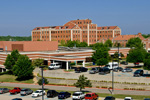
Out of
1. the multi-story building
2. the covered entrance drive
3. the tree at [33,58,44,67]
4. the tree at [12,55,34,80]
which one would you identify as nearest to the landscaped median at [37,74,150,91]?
the tree at [12,55,34,80]

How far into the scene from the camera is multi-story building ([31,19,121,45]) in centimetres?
15262

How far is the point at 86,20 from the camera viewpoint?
6604 inches

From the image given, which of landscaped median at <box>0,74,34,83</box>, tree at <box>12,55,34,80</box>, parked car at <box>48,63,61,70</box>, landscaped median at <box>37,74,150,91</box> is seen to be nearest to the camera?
landscaped median at <box>37,74,150,91</box>

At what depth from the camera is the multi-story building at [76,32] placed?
501 feet

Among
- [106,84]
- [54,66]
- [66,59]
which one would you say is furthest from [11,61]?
[106,84]

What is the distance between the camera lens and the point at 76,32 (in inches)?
6043

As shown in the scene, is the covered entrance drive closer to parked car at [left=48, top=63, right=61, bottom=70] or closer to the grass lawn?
parked car at [left=48, top=63, right=61, bottom=70]

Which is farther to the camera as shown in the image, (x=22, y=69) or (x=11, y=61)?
(x=11, y=61)

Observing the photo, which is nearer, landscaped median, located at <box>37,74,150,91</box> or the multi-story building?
landscaped median, located at <box>37,74,150,91</box>

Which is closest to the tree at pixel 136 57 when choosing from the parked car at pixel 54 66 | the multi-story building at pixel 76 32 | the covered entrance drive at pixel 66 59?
the covered entrance drive at pixel 66 59

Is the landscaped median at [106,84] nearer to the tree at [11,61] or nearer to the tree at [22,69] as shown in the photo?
the tree at [22,69]

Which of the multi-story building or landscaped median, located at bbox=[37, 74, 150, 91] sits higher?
the multi-story building

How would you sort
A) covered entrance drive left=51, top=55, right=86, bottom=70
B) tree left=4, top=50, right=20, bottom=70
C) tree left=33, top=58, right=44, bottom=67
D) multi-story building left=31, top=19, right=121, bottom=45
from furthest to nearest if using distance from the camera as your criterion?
1. multi-story building left=31, top=19, right=121, bottom=45
2. tree left=33, top=58, right=44, bottom=67
3. covered entrance drive left=51, top=55, right=86, bottom=70
4. tree left=4, top=50, right=20, bottom=70

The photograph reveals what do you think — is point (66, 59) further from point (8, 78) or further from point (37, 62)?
point (8, 78)
